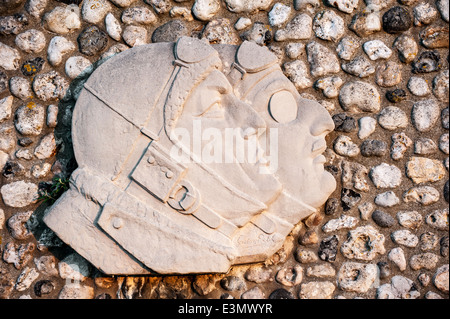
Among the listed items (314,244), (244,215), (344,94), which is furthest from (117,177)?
(344,94)

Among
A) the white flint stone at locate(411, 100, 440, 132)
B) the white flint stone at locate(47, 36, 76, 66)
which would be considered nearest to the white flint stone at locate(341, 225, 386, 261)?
the white flint stone at locate(411, 100, 440, 132)

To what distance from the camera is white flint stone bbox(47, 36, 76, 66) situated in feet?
9.75

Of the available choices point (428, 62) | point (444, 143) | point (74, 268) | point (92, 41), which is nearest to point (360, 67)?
point (428, 62)

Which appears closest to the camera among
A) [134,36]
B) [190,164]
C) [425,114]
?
[190,164]

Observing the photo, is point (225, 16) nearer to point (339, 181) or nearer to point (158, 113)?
point (158, 113)

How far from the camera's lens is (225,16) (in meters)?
2.95

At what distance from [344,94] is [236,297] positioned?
129 cm

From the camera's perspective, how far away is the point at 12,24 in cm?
301

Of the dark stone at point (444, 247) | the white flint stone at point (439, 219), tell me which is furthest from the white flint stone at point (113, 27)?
the dark stone at point (444, 247)

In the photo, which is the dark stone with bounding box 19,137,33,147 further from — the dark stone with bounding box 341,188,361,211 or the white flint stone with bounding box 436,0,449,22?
the white flint stone with bounding box 436,0,449,22

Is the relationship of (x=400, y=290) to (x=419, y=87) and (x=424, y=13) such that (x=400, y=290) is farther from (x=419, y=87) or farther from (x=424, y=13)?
(x=424, y=13)

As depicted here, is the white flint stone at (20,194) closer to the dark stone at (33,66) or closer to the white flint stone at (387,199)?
the dark stone at (33,66)

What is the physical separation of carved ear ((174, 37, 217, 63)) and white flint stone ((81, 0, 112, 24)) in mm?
716

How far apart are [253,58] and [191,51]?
1.08ft
